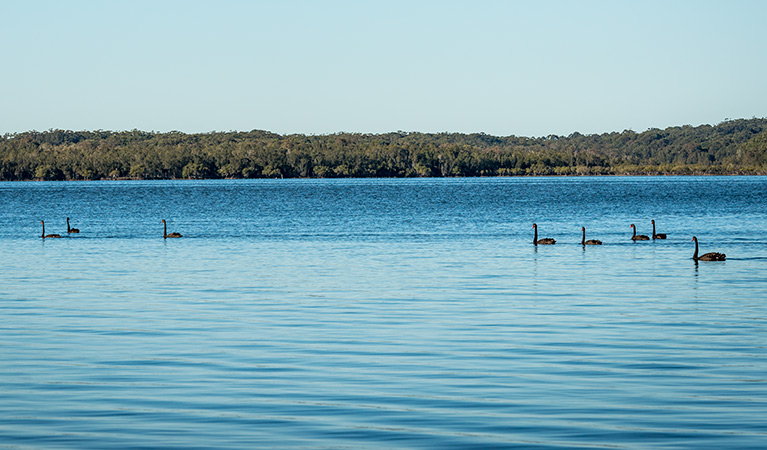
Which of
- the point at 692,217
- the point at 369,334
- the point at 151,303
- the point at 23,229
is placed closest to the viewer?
the point at 369,334

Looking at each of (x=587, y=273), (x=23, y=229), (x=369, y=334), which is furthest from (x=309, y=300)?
(x=23, y=229)

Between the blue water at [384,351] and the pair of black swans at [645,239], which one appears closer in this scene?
the blue water at [384,351]

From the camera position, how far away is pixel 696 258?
107 feet

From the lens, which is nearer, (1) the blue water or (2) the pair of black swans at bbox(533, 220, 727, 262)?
(1) the blue water

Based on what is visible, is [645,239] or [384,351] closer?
[384,351]

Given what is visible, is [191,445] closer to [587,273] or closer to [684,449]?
[684,449]

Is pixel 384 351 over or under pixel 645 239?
under

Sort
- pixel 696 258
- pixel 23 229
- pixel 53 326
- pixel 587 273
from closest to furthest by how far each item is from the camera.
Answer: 1. pixel 53 326
2. pixel 587 273
3. pixel 696 258
4. pixel 23 229

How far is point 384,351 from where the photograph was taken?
1645 cm

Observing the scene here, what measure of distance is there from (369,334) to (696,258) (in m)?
17.7

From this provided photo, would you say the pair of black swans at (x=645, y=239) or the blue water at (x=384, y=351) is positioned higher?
the pair of black swans at (x=645, y=239)

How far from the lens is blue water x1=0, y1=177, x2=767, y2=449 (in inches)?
461

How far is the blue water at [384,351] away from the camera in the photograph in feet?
38.4

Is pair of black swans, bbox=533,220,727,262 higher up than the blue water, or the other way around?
pair of black swans, bbox=533,220,727,262
